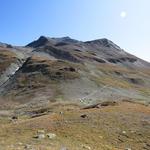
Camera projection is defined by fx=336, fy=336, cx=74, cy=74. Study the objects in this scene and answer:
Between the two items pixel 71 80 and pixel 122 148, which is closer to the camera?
pixel 122 148

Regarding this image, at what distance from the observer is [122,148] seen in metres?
28.5

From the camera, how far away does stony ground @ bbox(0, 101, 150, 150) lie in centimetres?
2698

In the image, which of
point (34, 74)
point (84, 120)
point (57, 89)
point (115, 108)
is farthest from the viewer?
point (34, 74)

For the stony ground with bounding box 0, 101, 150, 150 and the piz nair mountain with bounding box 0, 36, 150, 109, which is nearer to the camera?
the stony ground with bounding box 0, 101, 150, 150

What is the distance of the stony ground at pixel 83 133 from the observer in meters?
27.0

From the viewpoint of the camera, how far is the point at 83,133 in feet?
101

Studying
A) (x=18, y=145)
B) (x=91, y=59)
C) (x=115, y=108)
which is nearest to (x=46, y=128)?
Answer: (x=18, y=145)

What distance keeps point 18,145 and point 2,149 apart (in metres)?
1.64

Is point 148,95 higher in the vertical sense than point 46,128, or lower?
lower

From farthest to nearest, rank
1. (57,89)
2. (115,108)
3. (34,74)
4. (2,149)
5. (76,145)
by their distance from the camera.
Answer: (34,74) < (57,89) < (115,108) < (76,145) < (2,149)

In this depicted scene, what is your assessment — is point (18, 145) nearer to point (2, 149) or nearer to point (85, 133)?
point (2, 149)

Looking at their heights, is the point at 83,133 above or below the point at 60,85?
above

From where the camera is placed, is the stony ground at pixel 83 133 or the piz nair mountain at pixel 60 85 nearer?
the stony ground at pixel 83 133

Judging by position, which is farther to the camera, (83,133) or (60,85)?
(60,85)
